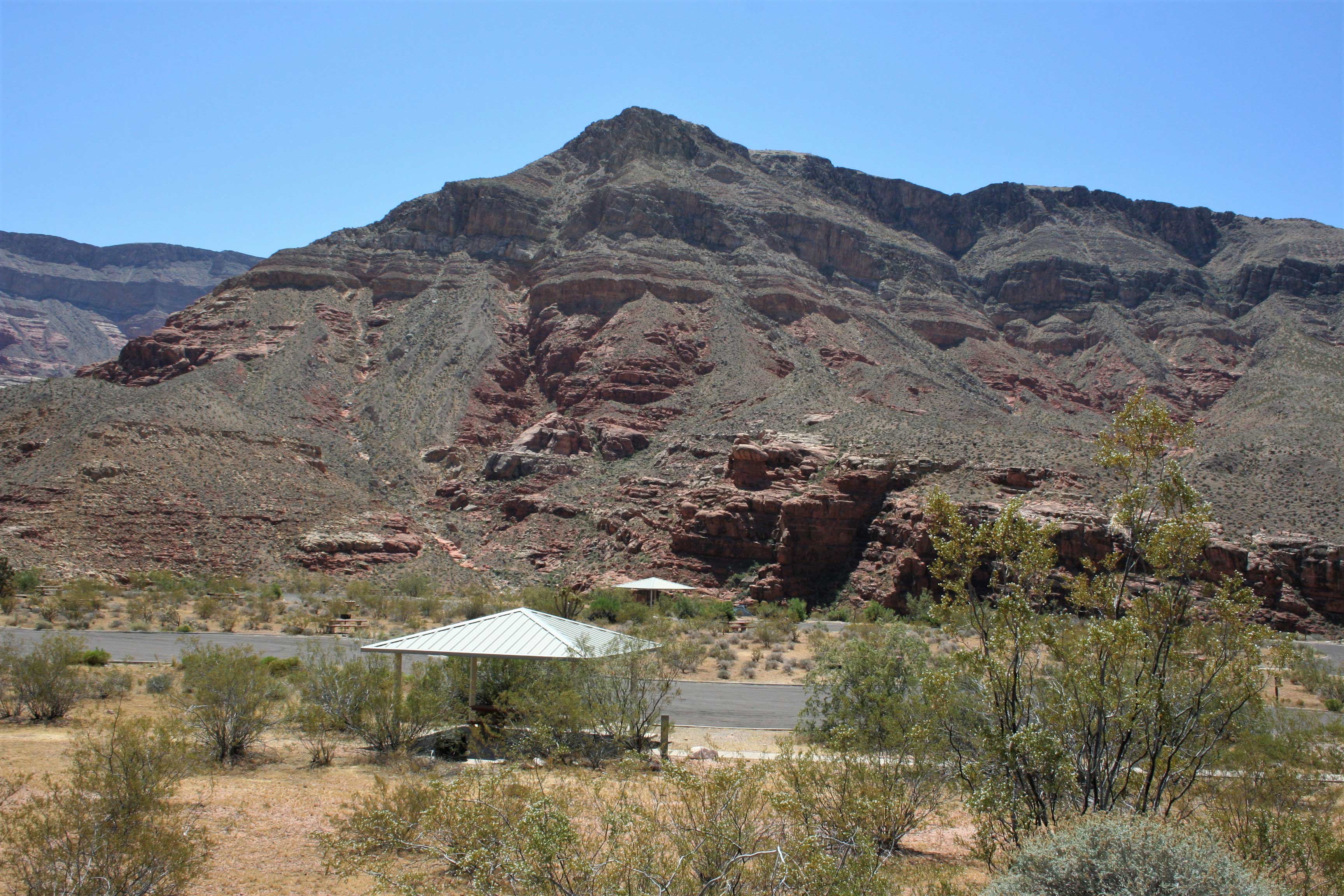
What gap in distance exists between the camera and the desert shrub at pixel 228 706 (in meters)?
12.2

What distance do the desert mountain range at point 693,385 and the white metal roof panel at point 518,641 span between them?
25205mm

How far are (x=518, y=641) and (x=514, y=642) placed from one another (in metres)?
0.08

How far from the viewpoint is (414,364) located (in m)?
66.6

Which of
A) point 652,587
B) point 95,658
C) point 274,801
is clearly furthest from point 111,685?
point 652,587

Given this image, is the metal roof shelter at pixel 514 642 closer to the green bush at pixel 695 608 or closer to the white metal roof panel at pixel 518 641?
the white metal roof panel at pixel 518 641

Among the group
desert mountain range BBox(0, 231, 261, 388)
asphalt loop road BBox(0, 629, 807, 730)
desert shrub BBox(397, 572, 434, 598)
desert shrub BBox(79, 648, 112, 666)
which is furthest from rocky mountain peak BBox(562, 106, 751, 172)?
desert mountain range BBox(0, 231, 261, 388)

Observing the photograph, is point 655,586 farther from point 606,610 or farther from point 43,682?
point 43,682

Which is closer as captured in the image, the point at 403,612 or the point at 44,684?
the point at 44,684

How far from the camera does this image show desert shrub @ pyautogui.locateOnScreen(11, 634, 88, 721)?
1436 cm

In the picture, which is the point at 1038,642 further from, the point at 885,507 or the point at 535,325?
the point at 535,325

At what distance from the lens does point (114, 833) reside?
7.02 meters

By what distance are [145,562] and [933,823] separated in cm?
3886

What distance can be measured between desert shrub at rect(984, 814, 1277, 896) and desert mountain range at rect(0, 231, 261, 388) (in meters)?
170

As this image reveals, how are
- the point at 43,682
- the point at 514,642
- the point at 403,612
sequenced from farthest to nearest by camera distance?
the point at 403,612, the point at 43,682, the point at 514,642
